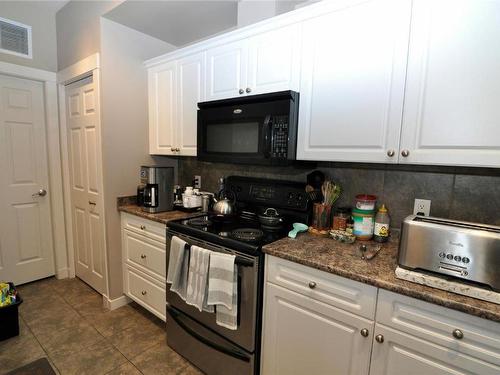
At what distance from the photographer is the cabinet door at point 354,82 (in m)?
1.25

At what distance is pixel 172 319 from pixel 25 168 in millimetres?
2163

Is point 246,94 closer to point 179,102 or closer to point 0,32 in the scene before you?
point 179,102

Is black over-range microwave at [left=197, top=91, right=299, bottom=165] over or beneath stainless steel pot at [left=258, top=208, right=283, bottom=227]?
over

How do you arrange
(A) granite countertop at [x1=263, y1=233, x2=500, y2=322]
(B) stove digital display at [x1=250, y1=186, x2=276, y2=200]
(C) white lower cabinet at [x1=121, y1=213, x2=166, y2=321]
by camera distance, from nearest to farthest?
1. (A) granite countertop at [x1=263, y1=233, x2=500, y2=322]
2. (B) stove digital display at [x1=250, y1=186, x2=276, y2=200]
3. (C) white lower cabinet at [x1=121, y1=213, x2=166, y2=321]

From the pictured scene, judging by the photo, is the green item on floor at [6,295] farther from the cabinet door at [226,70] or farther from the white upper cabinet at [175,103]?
the cabinet door at [226,70]

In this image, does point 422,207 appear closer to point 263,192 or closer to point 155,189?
point 263,192

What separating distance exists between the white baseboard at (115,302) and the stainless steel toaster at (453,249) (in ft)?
7.74

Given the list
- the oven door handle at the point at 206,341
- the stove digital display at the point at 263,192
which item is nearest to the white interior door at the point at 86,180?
the oven door handle at the point at 206,341

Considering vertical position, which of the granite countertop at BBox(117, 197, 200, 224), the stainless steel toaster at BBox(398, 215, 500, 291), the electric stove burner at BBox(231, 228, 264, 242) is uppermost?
the stainless steel toaster at BBox(398, 215, 500, 291)

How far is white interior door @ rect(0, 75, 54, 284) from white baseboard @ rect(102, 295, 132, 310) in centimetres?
101

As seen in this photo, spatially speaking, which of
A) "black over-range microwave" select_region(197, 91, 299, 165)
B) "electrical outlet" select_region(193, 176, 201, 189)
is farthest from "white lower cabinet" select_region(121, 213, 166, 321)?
"black over-range microwave" select_region(197, 91, 299, 165)

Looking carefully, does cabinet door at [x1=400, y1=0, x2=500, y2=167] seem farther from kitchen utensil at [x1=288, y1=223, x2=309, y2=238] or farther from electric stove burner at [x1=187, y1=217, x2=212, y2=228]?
electric stove burner at [x1=187, y1=217, x2=212, y2=228]

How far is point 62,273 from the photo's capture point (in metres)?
2.92

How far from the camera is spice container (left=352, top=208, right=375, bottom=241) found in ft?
4.85
